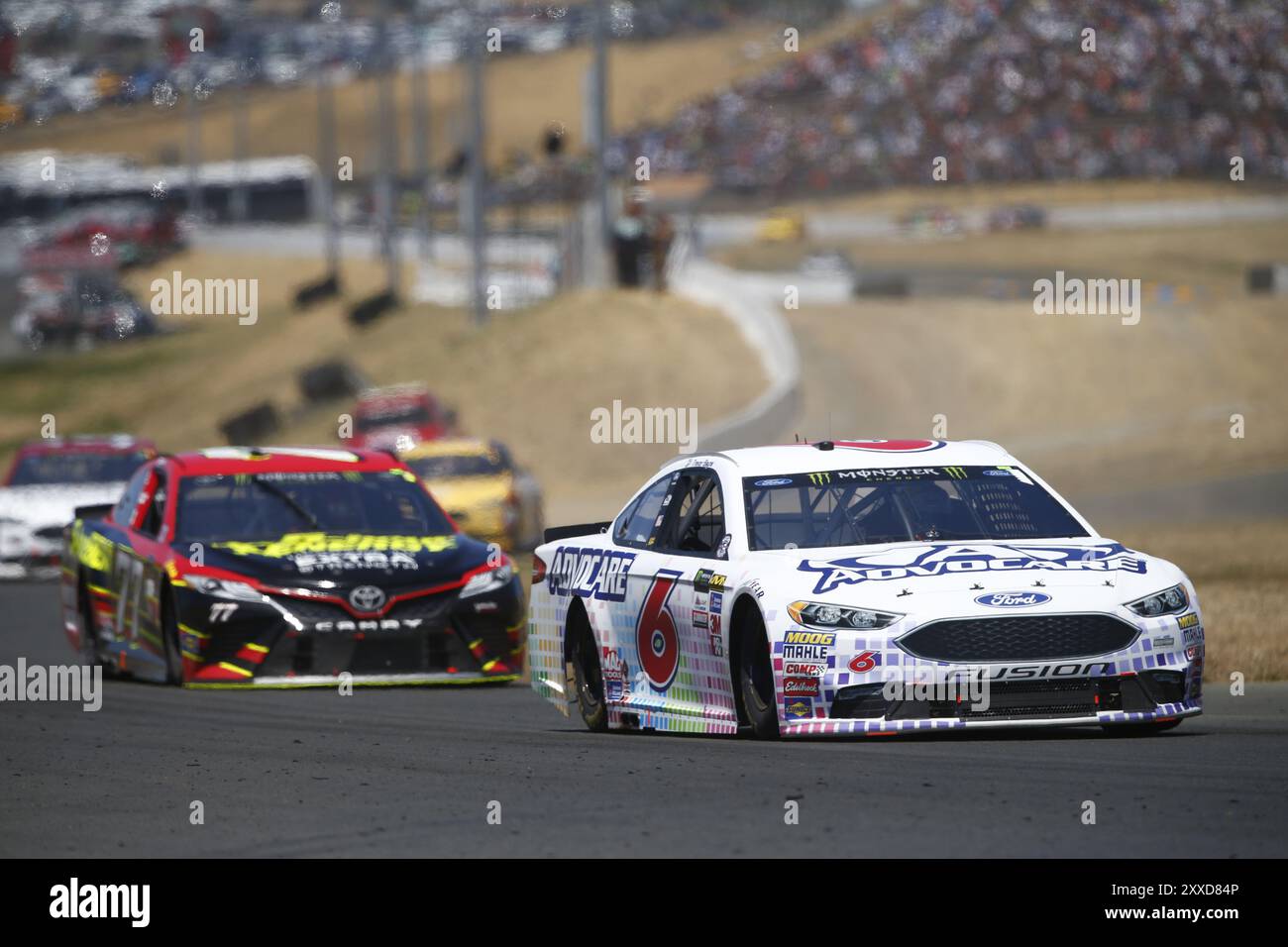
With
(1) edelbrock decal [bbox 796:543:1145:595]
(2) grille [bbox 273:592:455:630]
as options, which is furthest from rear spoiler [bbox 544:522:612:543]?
(1) edelbrock decal [bbox 796:543:1145:595]

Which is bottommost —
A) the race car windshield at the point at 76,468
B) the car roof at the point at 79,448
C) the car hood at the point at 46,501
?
the car hood at the point at 46,501

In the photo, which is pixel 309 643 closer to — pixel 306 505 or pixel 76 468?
pixel 306 505

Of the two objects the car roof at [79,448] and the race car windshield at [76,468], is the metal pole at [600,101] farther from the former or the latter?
the race car windshield at [76,468]

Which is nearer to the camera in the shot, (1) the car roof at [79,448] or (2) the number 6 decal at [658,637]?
(2) the number 6 decal at [658,637]

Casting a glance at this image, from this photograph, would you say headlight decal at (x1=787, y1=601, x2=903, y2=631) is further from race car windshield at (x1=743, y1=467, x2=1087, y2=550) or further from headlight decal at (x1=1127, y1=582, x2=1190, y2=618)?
headlight decal at (x1=1127, y1=582, x2=1190, y2=618)

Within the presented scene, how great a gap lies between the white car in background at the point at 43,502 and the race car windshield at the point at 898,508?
45.0 ft

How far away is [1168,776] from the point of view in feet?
27.3

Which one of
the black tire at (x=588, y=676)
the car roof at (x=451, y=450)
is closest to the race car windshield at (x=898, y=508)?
the black tire at (x=588, y=676)

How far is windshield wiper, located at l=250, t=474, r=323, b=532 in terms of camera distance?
14.3m

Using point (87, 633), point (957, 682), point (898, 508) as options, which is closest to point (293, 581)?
point (87, 633)

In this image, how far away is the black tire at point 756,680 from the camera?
9469mm

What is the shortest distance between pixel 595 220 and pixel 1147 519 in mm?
23613

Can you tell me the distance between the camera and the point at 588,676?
1114 cm
